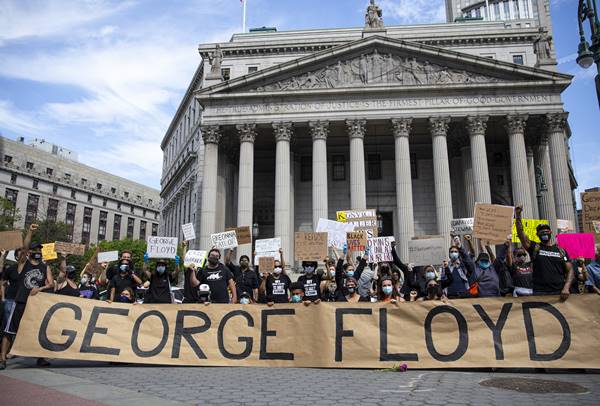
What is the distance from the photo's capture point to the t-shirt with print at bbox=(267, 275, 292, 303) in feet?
34.3

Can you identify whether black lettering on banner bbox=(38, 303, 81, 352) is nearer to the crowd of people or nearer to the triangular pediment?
the crowd of people

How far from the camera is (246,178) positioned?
30672 mm

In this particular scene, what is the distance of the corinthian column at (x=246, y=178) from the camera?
3006 cm

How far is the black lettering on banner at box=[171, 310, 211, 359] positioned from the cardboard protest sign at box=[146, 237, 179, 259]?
3494mm

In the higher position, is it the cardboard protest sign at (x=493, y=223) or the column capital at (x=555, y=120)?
the column capital at (x=555, y=120)

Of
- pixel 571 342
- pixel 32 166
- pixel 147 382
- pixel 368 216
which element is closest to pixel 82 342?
pixel 147 382

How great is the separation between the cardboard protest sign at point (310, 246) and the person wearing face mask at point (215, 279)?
15.5ft

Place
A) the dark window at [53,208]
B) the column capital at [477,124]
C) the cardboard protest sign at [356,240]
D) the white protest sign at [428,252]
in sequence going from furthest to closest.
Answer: the dark window at [53,208] < the column capital at [477,124] < the cardboard protest sign at [356,240] < the white protest sign at [428,252]

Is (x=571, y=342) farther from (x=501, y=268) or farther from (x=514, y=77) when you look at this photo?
(x=514, y=77)

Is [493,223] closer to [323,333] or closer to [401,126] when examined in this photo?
[323,333]

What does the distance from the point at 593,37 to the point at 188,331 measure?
1228 centimetres

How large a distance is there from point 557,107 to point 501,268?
2370cm

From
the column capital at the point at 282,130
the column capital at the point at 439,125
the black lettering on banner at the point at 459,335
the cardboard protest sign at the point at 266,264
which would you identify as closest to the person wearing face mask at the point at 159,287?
the black lettering on banner at the point at 459,335

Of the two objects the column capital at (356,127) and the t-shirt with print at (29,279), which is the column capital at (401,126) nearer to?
the column capital at (356,127)
